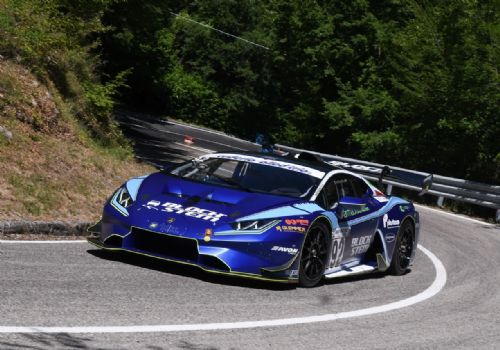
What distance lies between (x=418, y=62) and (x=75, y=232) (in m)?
26.3

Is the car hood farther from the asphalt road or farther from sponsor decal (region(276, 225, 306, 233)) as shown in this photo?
the asphalt road

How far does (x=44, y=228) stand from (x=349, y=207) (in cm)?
351

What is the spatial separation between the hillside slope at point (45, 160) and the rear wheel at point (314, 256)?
3.41m

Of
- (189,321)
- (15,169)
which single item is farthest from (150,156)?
(189,321)

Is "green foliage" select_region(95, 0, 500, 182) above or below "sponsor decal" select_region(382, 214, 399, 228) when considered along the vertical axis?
above

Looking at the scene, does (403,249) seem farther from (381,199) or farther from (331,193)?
(331,193)

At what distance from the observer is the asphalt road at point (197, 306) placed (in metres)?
6.20

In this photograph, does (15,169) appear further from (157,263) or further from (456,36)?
(456,36)

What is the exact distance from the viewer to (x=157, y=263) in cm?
917

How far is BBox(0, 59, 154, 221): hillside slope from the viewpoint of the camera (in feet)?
36.8

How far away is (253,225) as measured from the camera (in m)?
8.70

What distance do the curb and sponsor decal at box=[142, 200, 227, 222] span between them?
1.85m

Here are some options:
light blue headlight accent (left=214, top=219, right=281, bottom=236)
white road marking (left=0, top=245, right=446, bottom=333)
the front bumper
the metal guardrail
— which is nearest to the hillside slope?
the front bumper

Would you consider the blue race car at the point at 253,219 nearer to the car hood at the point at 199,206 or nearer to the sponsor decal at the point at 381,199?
the car hood at the point at 199,206
